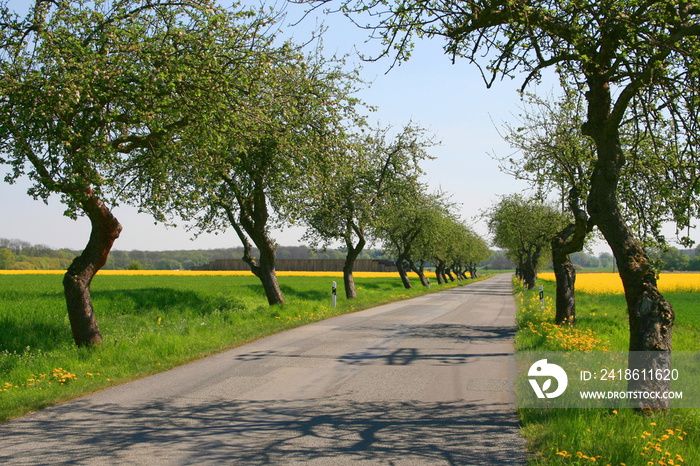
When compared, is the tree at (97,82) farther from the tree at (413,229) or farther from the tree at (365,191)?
the tree at (413,229)

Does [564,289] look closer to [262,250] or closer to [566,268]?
[566,268]

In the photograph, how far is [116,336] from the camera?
14.1m

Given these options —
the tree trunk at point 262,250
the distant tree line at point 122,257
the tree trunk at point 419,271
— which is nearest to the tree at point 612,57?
the tree trunk at point 262,250

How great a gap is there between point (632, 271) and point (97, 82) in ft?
28.1

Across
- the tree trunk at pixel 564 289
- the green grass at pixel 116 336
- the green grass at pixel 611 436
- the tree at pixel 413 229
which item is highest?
the tree at pixel 413 229

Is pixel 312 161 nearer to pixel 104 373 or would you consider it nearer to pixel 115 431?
pixel 104 373

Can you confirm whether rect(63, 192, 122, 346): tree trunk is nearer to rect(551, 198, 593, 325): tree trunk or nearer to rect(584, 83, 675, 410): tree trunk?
rect(584, 83, 675, 410): tree trunk

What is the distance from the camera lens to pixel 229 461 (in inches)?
211

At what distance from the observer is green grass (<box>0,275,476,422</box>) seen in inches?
359

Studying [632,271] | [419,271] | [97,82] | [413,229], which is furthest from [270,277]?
[419,271]

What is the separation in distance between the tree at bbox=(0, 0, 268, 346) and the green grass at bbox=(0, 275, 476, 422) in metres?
2.76

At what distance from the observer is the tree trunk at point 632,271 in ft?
22.4

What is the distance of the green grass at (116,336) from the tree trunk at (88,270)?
443mm

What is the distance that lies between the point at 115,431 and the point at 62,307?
13.7 m
